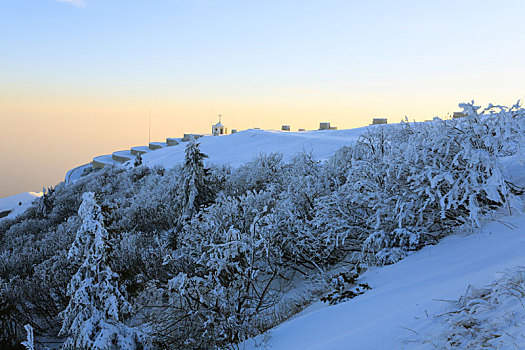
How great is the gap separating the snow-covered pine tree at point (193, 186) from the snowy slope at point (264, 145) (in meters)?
8.87

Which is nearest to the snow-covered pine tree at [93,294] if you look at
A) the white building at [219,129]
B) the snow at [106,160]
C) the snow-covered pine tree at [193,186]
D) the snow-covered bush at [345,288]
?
the snow-covered bush at [345,288]

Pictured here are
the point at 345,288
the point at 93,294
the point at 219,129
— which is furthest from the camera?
the point at 219,129

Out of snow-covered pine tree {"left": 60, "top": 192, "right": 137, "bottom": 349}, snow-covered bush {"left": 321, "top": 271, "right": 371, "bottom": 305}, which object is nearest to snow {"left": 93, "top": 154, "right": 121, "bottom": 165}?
snow-covered pine tree {"left": 60, "top": 192, "right": 137, "bottom": 349}

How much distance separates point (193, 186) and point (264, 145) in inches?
633

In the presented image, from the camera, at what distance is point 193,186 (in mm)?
14797

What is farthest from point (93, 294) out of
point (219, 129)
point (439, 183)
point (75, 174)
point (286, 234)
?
point (219, 129)

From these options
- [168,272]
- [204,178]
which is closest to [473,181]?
[168,272]

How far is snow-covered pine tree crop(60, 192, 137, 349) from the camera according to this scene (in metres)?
7.14

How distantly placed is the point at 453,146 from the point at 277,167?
435 inches

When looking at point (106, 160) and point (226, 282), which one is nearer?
point (226, 282)

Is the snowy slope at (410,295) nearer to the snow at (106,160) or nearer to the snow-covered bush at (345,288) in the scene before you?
the snow-covered bush at (345,288)

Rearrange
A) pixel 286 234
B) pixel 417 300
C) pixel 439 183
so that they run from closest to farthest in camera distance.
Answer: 1. pixel 417 300
2. pixel 439 183
3. pixel 286 234

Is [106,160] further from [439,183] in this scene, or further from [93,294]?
[439,183]

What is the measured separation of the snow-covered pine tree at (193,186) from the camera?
14.8 m
